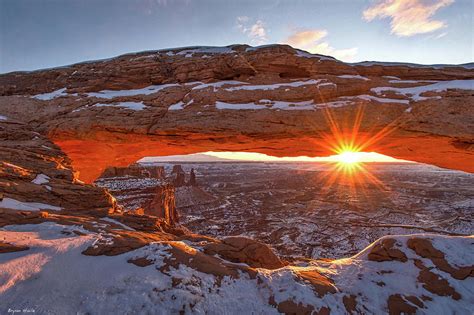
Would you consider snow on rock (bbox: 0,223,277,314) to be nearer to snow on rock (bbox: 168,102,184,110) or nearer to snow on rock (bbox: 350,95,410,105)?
snow on rock (bbox: 168,102,184,110)

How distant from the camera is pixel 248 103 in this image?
12469mm

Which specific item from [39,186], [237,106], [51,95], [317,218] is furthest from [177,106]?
[317,218]

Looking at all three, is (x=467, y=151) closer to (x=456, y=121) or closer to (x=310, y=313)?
(x=456, y=121)

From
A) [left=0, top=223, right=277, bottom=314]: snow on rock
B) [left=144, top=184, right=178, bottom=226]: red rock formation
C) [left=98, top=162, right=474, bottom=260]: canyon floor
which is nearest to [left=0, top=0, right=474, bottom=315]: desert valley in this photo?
[left=0, top=223, right=277, bottom=314]: snow on rock

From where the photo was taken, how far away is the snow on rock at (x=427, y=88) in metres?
11.4

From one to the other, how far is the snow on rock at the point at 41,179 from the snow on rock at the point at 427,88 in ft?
50.7

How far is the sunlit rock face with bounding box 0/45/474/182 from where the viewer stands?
11492 millimetres

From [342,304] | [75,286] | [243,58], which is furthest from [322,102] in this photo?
[75,286]

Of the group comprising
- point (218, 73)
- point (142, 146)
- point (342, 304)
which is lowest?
point (342, 304)

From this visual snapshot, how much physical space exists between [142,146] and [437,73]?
17480 mm

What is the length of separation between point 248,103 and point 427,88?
9.06m

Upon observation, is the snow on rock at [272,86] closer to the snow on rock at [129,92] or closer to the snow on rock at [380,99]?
the snow on rock at [380,99]

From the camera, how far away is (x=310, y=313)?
15.3 feet

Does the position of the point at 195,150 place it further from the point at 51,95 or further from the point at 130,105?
the point at 51,95
